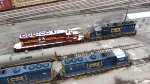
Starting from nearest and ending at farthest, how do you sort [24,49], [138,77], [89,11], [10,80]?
[10,80]
[138,77]
[24,49]
[89,11]

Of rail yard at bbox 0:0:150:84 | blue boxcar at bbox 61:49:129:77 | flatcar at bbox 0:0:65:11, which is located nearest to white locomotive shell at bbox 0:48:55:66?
rail yard at bbox 0:0:150:84

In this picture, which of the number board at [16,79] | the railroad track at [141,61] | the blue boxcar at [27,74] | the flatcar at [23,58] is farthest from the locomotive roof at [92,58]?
the number board at [16,79]

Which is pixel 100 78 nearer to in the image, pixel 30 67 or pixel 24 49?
pixel 30 67

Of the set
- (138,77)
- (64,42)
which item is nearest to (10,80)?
(64,42)

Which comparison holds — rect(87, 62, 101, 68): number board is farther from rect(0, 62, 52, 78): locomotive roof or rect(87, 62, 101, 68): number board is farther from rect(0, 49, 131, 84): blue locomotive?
rect(0, 62, 52, 78): locomotive roof

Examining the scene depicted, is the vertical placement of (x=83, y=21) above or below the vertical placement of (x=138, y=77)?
above

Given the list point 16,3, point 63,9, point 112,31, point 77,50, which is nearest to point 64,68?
point 77,50

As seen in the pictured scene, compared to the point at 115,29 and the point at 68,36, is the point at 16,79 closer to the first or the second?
the point at 68,36
